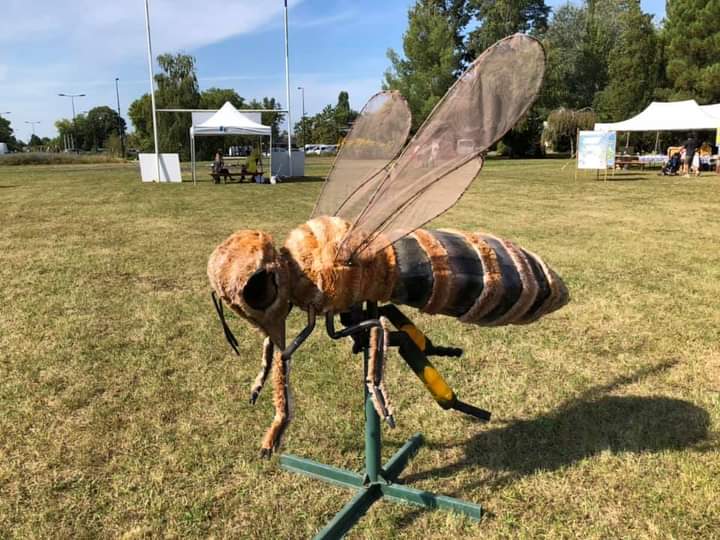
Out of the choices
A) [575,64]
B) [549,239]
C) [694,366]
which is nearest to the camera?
[694,366]

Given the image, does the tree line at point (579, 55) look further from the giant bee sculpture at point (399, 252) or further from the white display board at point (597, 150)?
the giant bee sculpture at point (399, 252)

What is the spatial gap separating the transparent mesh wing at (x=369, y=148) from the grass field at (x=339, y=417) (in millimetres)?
1503

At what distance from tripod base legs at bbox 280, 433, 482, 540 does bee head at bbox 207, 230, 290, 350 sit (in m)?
1.09

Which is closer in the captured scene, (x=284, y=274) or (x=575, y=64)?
(x=284, y=274)

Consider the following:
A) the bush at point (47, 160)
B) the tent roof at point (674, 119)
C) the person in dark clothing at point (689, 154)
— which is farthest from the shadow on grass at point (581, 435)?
the bush at point (47, 160)

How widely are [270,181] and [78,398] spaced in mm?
19109

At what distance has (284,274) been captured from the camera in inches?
82.8

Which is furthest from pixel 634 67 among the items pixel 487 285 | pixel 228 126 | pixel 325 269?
pixel 325 269

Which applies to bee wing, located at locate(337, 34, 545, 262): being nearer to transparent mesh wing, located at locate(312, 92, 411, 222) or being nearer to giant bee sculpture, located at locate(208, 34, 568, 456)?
giant bee sculpture, located at locate(208, 34, 568, 456)

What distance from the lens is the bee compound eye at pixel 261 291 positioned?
2.01 metres

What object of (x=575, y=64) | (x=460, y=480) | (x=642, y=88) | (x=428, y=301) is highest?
(x=575, y=64)

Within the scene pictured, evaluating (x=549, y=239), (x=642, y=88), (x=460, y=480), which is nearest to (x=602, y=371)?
(x=460, y=480)

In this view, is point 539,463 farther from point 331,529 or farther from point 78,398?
point 78,398

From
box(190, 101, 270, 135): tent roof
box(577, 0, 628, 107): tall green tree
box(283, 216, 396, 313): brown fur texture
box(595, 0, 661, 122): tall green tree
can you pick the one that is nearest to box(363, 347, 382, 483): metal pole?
box(283, 216, 396, 313): brown fur texture
